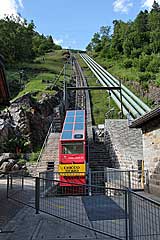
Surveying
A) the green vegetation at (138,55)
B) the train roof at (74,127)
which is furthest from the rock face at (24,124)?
the green vegetation at (138,55)

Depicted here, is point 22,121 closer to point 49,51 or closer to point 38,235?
point 38,235

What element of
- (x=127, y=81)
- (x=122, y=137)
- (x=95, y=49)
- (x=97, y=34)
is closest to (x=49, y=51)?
(x=95, y=49)

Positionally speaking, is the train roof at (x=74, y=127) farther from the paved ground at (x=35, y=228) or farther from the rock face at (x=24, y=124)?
the paved ground at (x=35, y=228)

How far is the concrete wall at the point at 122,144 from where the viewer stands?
19108 mm

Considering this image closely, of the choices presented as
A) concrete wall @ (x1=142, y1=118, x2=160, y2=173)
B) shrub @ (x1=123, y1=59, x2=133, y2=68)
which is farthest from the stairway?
shrub @ (x1=123, y1=59, x2=133, y2=68)

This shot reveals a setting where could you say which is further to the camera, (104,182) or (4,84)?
(104,182)

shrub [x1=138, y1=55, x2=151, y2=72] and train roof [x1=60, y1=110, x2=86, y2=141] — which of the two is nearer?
train roof [x1=60, y1=110, x2=86, y2=141]

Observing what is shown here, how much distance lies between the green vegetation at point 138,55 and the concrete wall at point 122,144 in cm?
2116

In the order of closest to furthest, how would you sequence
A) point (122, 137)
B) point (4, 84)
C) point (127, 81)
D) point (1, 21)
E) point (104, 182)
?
point (4, 84), point (104, 182), point (122, 137), point (127, 81), point (1, 21)

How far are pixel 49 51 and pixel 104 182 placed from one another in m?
103

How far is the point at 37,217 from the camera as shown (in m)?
9.39

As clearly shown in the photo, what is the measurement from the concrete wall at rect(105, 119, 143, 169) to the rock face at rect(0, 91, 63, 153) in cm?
762

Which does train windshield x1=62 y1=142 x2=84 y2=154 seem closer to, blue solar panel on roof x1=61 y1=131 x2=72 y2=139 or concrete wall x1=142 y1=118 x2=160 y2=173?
blue solar panel on roof x1=61 y1=131 x2=72 y2=139

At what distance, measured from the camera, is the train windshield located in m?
18.7
